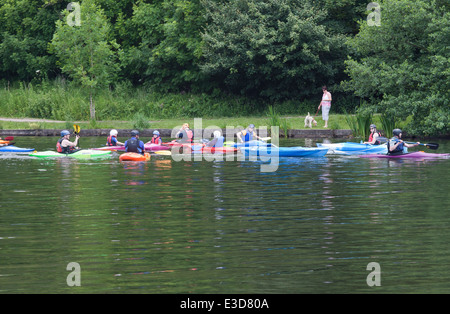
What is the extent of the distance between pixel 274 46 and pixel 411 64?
953 cm

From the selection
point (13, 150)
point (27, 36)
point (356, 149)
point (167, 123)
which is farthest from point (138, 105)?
point (356, 149)

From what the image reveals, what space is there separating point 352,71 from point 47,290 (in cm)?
2474

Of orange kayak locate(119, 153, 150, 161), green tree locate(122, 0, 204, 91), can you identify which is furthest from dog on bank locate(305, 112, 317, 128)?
orange kayak locate(119, 153, 150, 161)

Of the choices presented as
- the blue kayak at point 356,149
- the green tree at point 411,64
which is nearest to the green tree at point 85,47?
the green tree at point 411,64

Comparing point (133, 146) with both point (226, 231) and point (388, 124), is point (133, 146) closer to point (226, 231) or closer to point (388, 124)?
point (388, 124)

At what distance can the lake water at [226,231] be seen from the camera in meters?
8.60

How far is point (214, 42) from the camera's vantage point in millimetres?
39156

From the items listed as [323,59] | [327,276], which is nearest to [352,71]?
[323,59]

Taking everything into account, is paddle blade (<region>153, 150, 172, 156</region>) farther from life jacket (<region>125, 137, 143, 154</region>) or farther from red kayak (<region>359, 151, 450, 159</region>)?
red kayak (<region>359, 151, 450, 159</region>)

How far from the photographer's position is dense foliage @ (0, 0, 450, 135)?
97.3 ft

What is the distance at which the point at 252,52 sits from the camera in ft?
124

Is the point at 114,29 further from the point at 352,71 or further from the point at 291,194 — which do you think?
the point at 291,194

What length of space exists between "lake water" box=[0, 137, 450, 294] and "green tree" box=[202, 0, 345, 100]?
60.0 ft

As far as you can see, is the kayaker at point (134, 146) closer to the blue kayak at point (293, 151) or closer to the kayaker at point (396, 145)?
the blue kayak at point (293, 151)
